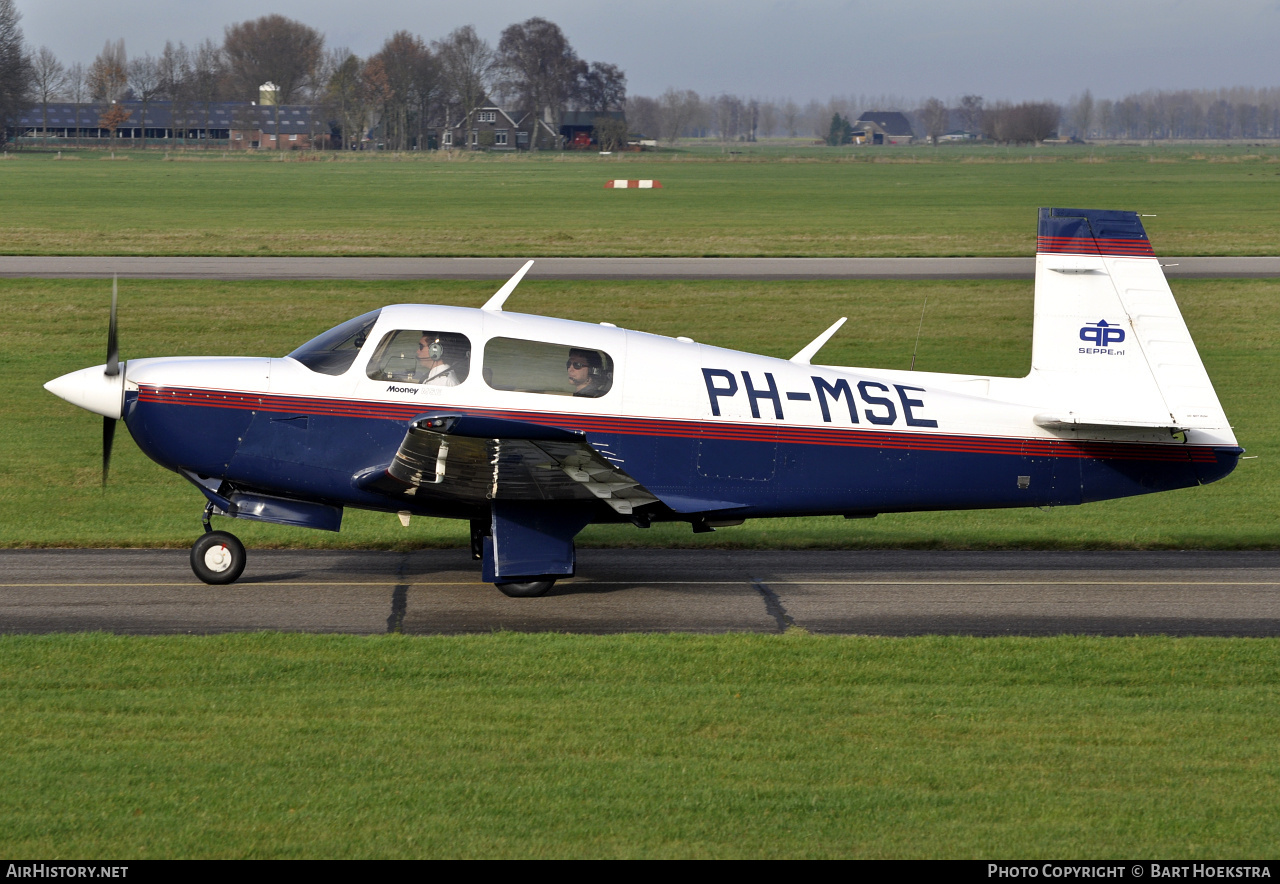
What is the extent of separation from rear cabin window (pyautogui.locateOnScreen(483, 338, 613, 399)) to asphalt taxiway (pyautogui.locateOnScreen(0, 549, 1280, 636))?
1878 millimetres

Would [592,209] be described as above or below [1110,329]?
above

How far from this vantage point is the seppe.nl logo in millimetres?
11188

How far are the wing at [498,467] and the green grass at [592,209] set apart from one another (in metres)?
29.6

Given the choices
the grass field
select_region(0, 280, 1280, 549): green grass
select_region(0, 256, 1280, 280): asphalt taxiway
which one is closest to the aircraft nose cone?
the grass field

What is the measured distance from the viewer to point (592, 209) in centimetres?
5981

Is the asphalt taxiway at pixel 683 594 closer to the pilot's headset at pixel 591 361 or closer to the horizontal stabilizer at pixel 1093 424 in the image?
the horizontal stabilizer at pixel 1093 424

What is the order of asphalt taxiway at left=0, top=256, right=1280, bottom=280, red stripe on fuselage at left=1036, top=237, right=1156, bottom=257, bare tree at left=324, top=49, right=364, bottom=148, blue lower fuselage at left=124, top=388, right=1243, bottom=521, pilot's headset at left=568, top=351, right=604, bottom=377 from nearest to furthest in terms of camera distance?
1. blue lower fuselage at left=124, top=388, right=1243, bottom=521
2. pilot's headset at left=568, top=351, right=604, bottom=377
3. red stripe on fuselage at left=1036, top=237, right=1156, bottom=257
4. asphalt taxiway at left=0, top=256, right=1280, bottom=280
5. bare tree at left=324, top=49, right=364, bottom=148

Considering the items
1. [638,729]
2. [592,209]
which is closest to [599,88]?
[592,209]

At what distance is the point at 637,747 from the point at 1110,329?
20.6 ft

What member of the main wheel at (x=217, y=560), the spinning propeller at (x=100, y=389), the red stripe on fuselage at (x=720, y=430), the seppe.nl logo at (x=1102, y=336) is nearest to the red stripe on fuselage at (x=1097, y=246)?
the seppe.nl logo at (x=1102, y=336)

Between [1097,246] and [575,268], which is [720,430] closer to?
[1097,246]

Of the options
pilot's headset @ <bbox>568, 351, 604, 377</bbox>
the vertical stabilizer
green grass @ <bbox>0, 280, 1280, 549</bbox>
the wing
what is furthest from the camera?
green grass @ <bbox>0, 280, 1280, 549</bbox>

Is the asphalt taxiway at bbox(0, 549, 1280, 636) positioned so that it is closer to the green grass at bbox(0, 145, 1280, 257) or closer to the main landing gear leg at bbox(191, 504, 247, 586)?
the main landing gear leg at bbox(191, 504, 247, 586)

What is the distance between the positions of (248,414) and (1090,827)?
24.5ft
